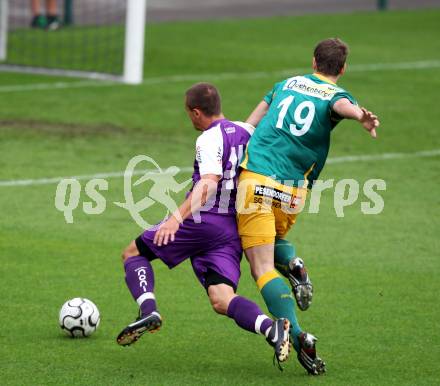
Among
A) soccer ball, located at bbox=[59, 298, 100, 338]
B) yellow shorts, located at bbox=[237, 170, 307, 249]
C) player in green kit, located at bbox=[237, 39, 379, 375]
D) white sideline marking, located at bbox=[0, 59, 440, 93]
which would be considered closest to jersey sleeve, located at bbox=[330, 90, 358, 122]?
player in green kit, located at bbox=[237, 39, 379, 375]

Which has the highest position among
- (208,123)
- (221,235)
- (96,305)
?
(208,123)

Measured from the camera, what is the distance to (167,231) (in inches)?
258

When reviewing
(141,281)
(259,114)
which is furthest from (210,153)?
(141,281)

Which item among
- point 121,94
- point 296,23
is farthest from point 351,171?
point 296,23

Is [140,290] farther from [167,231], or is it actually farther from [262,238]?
[262,238]

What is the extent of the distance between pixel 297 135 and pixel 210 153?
579 mm

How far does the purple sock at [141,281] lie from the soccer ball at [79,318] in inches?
19.1

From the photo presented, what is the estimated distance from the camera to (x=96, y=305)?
26.2 ft

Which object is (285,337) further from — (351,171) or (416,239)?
(351,171)

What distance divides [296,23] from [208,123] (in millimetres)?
18501

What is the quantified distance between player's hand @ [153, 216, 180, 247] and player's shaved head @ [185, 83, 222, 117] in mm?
679
